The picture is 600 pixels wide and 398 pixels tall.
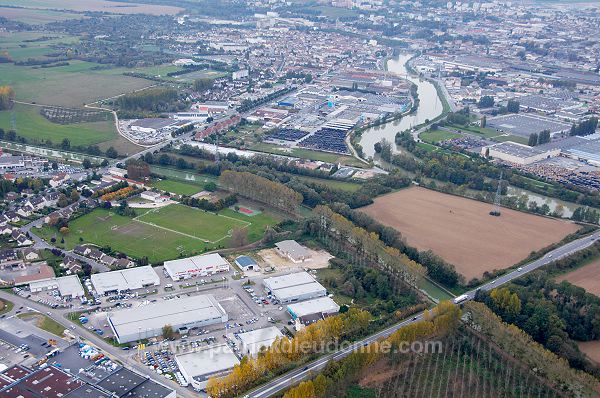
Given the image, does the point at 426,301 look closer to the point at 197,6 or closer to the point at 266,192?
the point at 266,192

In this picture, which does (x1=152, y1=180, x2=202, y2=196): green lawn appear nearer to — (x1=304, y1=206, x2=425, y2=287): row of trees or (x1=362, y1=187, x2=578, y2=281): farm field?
(x1=304, y1=206, x2=425, y2=287): row of trees

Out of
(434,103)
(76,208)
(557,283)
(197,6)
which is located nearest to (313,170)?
(76,208)

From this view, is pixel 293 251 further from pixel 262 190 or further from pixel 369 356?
pixel 369 356

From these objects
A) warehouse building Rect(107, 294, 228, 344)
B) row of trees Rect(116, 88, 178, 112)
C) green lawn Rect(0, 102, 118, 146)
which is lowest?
warehouse building Rect(107, 294, 228, 344)

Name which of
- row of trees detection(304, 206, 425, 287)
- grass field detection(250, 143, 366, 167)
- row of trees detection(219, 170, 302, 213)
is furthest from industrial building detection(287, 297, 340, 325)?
grass field detection(250, 143, 366, 167)

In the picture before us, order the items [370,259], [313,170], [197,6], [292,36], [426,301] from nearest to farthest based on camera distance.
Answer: [426,301] < [370,259] < [313,170] < [292,36] < [197,6]

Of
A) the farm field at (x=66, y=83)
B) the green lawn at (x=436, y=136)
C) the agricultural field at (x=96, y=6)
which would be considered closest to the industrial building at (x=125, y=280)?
the green lawn at (x=436, y=136)

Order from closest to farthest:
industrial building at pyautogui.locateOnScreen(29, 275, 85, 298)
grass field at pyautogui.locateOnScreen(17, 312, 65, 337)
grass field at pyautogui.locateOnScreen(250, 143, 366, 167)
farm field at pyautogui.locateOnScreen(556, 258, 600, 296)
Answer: grass field at pyautogui.locateOnScreen(17, 312, 65, 337) → industrial building at pyautogui.locateOnScreen(29, 275, 85, 298) → farm field at pyautogui.locateOnScreen(556, 258, 600, 296) → grass field at pyautogui.locateOnScreen(250, 143, 366, 167)
